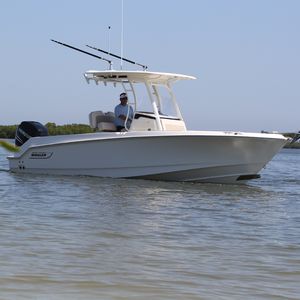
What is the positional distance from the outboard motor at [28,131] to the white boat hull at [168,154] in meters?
0.58

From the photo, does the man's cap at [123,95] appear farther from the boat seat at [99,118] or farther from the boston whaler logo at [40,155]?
the boston whaler logo at [40,155]

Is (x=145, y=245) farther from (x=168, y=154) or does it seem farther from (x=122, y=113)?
(x=122, y=113)

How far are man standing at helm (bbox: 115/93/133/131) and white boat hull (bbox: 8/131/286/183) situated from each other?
70 cm

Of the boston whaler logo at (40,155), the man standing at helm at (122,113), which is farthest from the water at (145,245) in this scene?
the boston whaler logo at (40,155)

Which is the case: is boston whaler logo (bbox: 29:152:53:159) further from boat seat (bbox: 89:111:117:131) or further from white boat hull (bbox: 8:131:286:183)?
boat seat (bbox: 89:111:117:131)

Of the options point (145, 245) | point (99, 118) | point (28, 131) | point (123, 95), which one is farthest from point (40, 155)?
point (145, 245)

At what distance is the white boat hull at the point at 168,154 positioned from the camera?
1338 centimetres

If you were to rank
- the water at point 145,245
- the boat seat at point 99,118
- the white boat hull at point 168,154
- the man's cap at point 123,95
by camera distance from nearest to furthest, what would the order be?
the water at point 145,245
the white boat hull at point 168,154
the man's cap at point 123,95
the boat seat at point 99,118

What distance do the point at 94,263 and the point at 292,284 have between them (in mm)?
1551

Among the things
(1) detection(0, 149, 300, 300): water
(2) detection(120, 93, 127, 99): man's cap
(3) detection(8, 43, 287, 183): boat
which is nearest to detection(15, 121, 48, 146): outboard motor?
(3) detection(8, 43, 287, 183): boat

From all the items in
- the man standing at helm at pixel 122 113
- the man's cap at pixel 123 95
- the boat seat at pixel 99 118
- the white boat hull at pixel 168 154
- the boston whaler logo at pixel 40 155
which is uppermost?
the man's cap at pixel 123 95

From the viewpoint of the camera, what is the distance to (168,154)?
13.7m

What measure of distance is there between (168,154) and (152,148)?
0.34 m

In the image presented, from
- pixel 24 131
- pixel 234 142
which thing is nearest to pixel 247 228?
pixel 234 142
